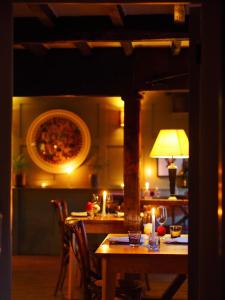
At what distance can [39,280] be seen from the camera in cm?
737

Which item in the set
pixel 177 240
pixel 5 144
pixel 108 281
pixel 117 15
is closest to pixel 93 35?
pixel 117 15

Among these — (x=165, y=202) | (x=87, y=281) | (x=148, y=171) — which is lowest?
(x=87, y=281)

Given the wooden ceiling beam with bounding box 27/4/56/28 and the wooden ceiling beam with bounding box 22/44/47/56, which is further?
the wooden ceiling beam with bounding box 22/44/47/56

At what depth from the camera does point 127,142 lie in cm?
718

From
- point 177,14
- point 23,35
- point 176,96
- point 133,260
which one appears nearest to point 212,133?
point 133,260

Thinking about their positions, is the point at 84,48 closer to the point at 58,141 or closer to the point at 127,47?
the point at 127,47

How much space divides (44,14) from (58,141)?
4.92 meters

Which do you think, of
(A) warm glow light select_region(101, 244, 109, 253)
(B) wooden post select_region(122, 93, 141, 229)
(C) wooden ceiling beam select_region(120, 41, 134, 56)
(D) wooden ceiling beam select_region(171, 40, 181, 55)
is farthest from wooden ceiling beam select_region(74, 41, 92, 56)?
(A) warm glow light select_region(101, 244, 109, 253)

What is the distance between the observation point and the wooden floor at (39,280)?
6465 millimetres

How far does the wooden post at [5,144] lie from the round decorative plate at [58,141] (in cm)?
741

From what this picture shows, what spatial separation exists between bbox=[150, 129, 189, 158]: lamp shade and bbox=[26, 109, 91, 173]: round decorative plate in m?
3.70

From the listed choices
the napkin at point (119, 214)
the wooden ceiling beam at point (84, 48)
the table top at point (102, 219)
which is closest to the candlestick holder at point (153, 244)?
the table top at point (102, 219)

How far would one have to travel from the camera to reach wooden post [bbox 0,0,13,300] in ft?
8.15

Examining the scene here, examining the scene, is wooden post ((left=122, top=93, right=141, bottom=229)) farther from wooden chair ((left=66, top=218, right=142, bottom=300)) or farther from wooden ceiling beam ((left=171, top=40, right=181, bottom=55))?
wooden chair ((left=66, top=218, right=142, bottom=300))
